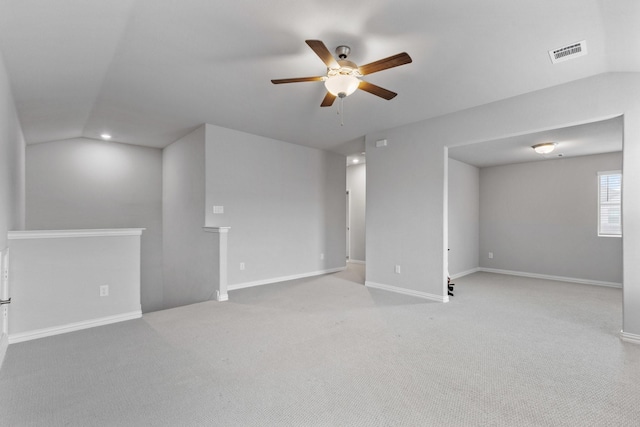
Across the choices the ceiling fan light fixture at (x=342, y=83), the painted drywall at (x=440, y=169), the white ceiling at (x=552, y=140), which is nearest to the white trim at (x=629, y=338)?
the painted drywall at (x=440, y=169)

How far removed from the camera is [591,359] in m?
2.61

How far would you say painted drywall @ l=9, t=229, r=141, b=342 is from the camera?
9.84 feet

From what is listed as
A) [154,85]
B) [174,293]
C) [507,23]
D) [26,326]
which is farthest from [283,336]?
[174,293]

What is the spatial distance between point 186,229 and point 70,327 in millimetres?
2567

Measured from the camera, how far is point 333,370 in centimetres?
239

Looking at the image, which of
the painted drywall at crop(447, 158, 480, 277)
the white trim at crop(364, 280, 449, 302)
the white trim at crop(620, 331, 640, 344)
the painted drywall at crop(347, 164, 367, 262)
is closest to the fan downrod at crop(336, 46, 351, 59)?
the white trim at crop(364, 280, 449, 302)

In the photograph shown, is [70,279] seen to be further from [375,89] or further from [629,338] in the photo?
[629,338]

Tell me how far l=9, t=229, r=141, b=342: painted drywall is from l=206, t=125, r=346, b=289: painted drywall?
160cm

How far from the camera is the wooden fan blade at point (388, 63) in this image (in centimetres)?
228

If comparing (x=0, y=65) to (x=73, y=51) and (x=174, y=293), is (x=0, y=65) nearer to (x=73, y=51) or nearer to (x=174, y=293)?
(x=73, y=51)

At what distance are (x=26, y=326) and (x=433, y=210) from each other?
4.94 m

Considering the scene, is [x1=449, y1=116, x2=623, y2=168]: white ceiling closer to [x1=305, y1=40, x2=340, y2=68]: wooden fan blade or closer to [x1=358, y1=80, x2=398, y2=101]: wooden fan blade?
[x1=358, y1=80, x2=398, y2=101]: wooden fan blade

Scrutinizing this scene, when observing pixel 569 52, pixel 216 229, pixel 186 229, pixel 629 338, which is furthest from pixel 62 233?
pixel 629 338

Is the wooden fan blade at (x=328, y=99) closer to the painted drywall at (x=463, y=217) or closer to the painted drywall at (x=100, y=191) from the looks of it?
the painted drywall at (x=463, y=217)
